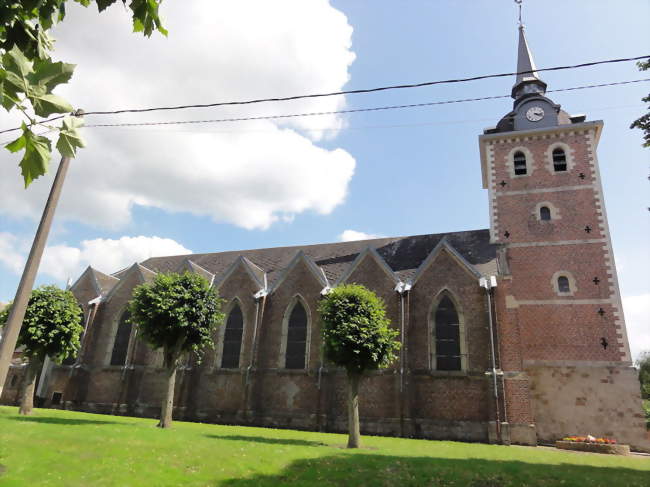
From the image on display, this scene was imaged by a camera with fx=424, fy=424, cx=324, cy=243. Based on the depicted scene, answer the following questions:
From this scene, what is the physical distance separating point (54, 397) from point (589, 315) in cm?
3508

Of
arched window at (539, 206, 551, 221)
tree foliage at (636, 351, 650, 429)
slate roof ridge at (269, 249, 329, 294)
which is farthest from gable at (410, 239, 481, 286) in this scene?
tree foliage at (636, 351, 650, 429)

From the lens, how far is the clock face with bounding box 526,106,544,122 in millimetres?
29297

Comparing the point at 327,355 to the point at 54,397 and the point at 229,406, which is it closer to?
the point at 229,406

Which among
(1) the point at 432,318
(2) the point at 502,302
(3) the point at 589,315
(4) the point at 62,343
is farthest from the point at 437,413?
(4) the point at 62,343

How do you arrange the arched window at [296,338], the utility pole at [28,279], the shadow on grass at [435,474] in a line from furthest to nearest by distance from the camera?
1. the arched window at [296,338]
2. the shadow on grass at [435,474]
3. the utility pole at [28,279]

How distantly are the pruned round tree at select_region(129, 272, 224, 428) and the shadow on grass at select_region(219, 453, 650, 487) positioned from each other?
34.9 feet

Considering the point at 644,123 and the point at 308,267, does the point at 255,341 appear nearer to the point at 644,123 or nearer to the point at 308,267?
the point at 308,267

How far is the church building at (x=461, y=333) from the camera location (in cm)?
2197

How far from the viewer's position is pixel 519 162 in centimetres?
2894

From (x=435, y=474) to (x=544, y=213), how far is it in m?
20.3

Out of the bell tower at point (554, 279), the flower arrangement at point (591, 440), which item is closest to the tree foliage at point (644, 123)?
the bell tower at point (554, 279)

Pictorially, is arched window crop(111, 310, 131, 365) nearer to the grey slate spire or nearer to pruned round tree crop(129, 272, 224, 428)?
pruned round tree crop(129, 272, 224, 428)

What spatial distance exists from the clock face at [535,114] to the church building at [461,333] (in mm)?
125

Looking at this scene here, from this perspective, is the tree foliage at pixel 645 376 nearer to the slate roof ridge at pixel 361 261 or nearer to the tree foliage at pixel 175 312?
the slate roof ridge at pixel 361 261
